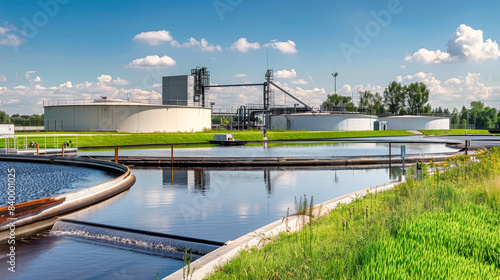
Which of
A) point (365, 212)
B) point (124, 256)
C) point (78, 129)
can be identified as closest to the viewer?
point (124, 256)

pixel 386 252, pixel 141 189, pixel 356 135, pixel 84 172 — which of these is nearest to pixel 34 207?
pixel 141 189

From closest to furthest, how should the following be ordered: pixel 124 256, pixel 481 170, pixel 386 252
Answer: pixel 386 252, pixel 124 256, pixel 481 170

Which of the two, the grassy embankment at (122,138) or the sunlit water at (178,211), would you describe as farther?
the grassy embankment at (122,138)

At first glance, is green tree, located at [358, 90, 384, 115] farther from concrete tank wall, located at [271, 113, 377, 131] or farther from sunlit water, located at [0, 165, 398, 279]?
sunlit water, located at [0, 165, 398, 279]

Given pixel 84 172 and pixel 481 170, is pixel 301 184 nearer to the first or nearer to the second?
pixel 481 170

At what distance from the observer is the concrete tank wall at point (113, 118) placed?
55.5 meters

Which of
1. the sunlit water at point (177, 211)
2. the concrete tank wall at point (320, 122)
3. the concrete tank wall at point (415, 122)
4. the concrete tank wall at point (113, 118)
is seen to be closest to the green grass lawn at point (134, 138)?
the concrete tank wall at point (113, 118)

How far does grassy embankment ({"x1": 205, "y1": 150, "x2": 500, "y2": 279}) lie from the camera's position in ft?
16.4

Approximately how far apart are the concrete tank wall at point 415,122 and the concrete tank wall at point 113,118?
170 ft

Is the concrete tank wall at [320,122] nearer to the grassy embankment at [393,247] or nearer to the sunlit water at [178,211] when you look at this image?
the sunlit water at [178,211]

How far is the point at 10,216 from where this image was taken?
9.67m

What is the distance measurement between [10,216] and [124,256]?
336 centimetres

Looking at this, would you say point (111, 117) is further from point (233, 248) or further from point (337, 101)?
point (337, 101)

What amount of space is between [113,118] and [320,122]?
3582cm
